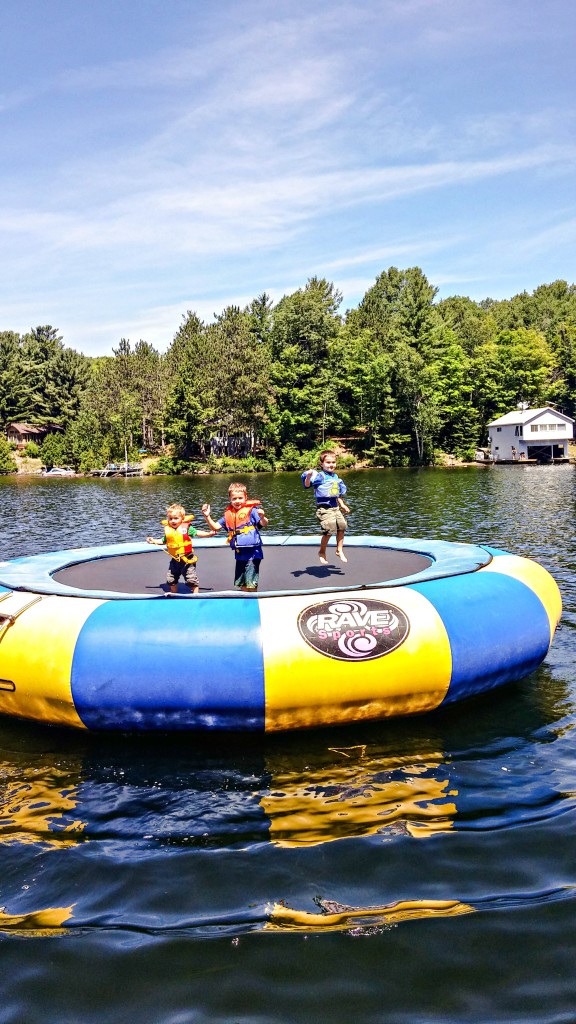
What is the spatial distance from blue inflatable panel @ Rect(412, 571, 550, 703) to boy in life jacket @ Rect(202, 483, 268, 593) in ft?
5.95

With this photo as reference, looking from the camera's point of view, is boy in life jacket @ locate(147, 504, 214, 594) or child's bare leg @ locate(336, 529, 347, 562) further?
child's bare leg @ locate(336, 529, 347, 562)

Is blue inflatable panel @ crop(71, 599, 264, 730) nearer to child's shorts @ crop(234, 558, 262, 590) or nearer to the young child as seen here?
child's shorts @ crop(234, 558, 262, 590)

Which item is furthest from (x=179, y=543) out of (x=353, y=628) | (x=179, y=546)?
(x=353, y=628)

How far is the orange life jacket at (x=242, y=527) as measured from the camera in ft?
25.8

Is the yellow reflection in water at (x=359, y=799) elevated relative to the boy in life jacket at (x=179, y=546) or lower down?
lower down

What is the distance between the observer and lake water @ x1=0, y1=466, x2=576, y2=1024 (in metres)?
3.52

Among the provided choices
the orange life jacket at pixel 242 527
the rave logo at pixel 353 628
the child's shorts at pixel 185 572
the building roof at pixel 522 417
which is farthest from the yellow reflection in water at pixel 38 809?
the building roof at pixel 522 417

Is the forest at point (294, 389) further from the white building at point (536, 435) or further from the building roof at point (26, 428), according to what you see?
the white building at point (536, 435)

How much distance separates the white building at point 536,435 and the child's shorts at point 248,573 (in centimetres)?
6107

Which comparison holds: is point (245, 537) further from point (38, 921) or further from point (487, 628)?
point (38, 921)

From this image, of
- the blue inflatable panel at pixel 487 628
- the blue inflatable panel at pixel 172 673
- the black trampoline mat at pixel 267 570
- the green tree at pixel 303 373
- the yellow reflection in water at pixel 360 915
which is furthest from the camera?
the green tree at pixel 303 373

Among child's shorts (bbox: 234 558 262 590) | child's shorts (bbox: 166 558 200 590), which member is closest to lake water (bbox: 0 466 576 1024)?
child's shorts (bbox: 234 558 262 590)

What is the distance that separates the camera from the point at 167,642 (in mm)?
6180

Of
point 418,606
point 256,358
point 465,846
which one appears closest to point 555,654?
point 418,606
